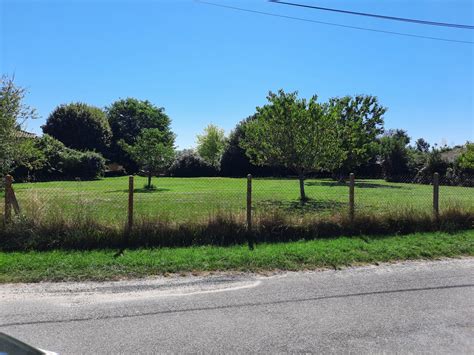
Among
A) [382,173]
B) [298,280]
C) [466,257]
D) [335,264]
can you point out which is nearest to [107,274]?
[298,280]

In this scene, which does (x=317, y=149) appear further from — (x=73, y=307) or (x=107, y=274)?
(x=73, y=307)

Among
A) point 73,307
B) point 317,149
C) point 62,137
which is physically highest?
point 62,137

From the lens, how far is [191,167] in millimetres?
50062

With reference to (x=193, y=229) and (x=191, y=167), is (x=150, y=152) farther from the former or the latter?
(x=193, y=229)

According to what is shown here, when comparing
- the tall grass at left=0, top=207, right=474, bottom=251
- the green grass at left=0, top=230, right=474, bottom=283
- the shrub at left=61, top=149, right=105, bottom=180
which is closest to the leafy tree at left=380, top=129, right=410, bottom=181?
the shrub at left=61, top=149, right=105, bottom=180

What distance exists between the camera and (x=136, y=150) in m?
29.3

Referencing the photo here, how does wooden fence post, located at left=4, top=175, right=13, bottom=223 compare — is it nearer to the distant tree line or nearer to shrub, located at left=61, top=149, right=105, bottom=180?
the distant tree line

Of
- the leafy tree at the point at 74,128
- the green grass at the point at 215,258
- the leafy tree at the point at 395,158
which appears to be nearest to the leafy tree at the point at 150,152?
the green grass at the point at 215,258

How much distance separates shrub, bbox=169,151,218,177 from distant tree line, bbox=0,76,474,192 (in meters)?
0.12

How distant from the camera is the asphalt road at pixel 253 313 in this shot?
4121 mm

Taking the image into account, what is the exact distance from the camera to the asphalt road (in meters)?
4.12

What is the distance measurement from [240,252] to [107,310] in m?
3.43

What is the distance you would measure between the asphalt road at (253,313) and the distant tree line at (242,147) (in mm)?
8145

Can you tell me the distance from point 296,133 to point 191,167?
33.0 meters
